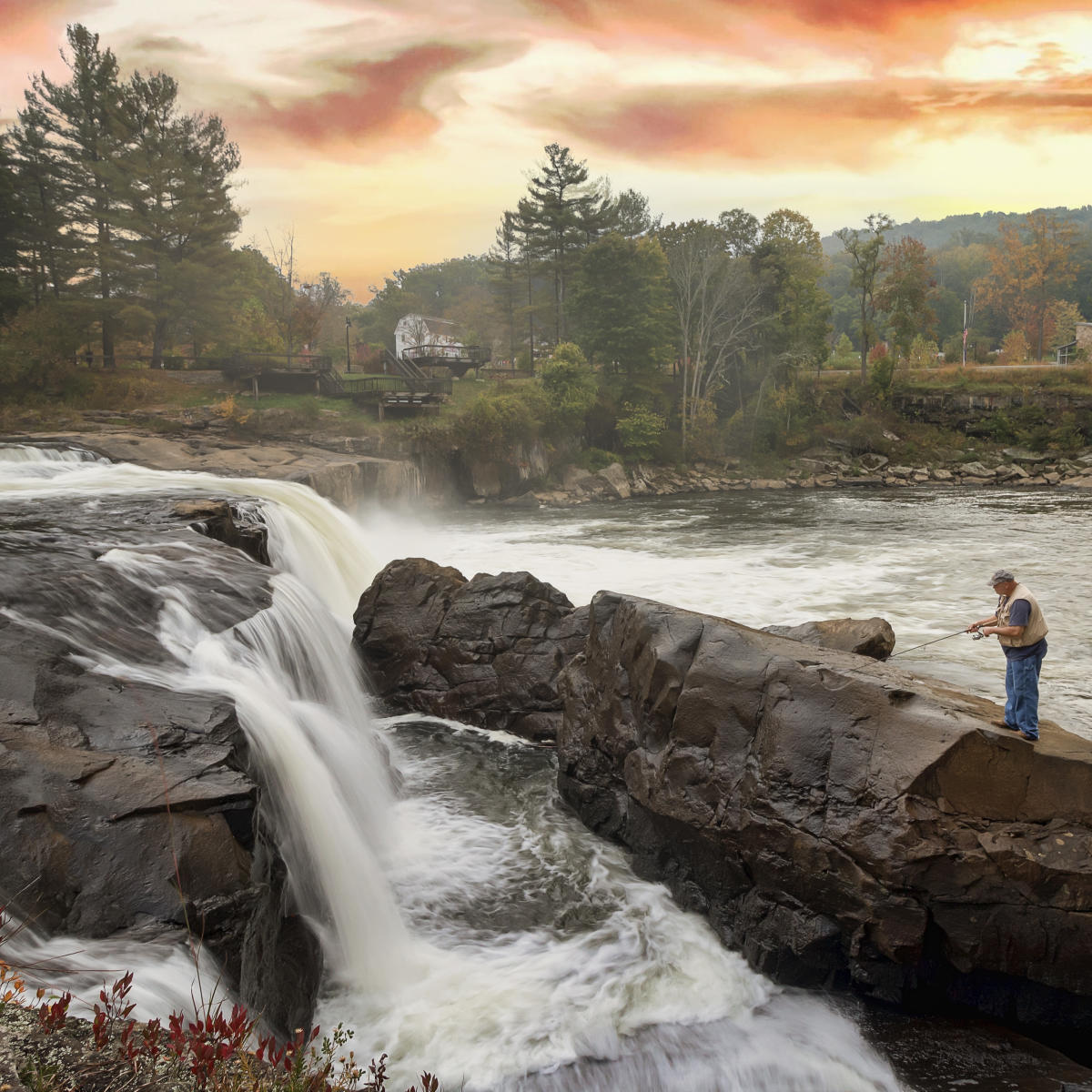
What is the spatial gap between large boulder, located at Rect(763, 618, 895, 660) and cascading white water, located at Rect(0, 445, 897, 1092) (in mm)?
4215

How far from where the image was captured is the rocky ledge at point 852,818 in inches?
245

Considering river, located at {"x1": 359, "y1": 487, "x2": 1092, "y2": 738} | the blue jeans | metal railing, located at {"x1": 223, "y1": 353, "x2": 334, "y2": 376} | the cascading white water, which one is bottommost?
the cascading white water

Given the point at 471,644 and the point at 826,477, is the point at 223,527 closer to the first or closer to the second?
the point at 471,644

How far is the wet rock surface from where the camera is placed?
16.7 ft

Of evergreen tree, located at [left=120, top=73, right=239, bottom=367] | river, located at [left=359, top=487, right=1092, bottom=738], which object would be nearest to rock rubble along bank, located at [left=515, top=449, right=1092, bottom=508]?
river, located at [left=359, top=487, right=1092, bottom=738]

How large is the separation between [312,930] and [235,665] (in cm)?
311

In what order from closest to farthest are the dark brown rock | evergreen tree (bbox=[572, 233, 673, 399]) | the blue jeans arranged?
the blue jeans
the dark brown rock
evergreen tree (bbox=[572, 233, 673, 399])

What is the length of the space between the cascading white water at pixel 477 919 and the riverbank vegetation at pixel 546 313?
2561cm

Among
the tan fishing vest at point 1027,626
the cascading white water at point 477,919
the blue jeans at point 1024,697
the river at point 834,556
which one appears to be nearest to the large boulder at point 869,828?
the blue jeans at point 1024,697

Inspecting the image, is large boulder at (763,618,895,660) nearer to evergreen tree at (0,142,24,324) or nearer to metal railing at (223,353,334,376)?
metal railing at (223,353,334,376)

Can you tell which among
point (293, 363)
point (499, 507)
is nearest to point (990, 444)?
point (499, 507)

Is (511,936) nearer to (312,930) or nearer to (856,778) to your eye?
(312,930)

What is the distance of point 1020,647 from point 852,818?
2308 mm

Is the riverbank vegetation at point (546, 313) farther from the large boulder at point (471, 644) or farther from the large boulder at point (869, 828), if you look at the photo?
the large boulder at point (869, 828)
